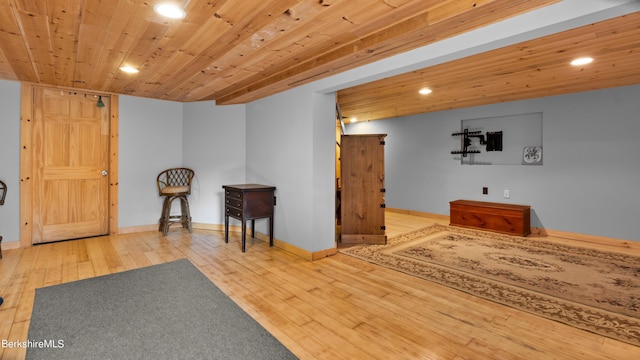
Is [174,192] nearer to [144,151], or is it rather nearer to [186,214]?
[186,214]

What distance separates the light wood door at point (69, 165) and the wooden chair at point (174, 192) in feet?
2.55

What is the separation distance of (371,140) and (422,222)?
93.6 inches

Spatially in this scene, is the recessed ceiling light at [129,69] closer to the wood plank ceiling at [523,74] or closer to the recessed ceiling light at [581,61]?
the wood plank ceiling at [523,74]

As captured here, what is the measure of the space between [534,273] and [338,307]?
7.07 ft

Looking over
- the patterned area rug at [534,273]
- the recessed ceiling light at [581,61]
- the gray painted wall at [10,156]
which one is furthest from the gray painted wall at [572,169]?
the gray painted wall at [10,156]

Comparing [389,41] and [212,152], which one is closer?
[389,41]

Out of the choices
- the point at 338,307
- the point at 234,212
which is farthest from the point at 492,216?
the point at 234,212

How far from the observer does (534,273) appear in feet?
10.0

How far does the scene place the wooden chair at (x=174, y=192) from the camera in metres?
4.51

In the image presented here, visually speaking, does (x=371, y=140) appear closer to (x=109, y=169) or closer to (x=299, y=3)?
(x=299, y=3)

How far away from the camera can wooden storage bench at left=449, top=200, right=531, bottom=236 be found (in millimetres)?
4645

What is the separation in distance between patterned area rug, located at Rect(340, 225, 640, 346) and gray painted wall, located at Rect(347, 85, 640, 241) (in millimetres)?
751

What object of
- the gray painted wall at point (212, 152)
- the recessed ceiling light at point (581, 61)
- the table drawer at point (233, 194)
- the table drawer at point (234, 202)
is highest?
the recessed ceiling light at point (581, 61)

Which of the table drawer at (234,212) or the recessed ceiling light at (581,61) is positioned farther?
the table drawer at (234,212)
